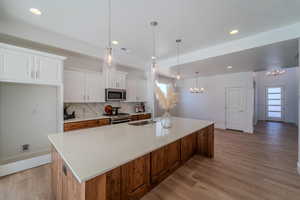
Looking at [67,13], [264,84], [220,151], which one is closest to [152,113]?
[220,151]

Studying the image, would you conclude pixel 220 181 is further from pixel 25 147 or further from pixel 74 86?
pixel 25 147

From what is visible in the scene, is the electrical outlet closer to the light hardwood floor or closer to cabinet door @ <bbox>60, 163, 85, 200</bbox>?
the light hardwood floor

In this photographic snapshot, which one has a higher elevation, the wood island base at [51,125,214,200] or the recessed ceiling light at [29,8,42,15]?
the recessed ceiling light at [29,8,42,15]

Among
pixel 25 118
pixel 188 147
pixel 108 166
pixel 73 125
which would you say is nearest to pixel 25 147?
pixel 25 118

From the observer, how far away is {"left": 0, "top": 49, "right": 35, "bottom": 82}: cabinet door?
2057 millimetres


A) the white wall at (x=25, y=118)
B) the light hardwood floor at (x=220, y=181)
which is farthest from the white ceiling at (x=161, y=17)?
the light hardwood floor at (x=220, y=181)

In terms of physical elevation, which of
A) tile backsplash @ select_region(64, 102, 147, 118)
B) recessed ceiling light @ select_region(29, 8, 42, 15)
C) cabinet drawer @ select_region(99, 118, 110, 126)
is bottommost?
cabinet drawer @ select_region(99, 118, 110, 126)

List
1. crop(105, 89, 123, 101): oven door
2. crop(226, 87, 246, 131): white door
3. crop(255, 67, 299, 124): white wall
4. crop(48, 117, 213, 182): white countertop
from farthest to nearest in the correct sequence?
crop(255, 67, 299, 124): white wall < crop(226, 87, 246, 131): white door < crop(105, 89, 123, 101): oven door < crop(48, 117, 213, 182): white countertop

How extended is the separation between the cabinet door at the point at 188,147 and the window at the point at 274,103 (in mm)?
8026

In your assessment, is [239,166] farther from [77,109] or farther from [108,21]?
[77,109]

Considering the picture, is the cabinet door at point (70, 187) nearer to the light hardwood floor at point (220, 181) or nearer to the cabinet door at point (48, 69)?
the light hardwood floor at point (220, 181)

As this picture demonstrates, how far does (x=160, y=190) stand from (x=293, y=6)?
3365mm

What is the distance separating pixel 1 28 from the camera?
213cm

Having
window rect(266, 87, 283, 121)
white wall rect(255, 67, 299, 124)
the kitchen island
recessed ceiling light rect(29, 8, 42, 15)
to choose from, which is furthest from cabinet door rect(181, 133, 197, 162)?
window rect(266, 87, 283, 121)
